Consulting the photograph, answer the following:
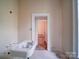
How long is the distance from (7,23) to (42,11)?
242cm

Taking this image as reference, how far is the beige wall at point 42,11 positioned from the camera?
716 centimetres

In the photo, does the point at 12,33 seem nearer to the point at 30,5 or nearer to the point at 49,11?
the point at 30,5

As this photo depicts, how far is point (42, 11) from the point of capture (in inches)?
286

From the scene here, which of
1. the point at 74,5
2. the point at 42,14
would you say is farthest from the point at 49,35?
the point at 74,5

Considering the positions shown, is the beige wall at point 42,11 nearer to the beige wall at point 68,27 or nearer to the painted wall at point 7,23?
the painted wall at point 7,23

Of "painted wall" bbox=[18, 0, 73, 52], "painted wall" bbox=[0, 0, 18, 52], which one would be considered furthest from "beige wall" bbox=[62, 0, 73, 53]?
"painted wall" bbox=[0, 0, 18, 52]

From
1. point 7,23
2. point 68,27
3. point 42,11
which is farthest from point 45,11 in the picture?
point 7,23

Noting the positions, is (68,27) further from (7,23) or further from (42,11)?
(7,23)

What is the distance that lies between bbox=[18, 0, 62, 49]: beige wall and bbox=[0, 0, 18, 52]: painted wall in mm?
512

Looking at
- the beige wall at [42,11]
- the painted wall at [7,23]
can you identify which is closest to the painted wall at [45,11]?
the beige wall at [42,11]

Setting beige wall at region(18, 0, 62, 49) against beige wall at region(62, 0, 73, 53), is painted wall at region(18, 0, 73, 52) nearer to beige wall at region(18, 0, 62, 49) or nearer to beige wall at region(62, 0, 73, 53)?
beige wall at region(18, 0, 62, 49)

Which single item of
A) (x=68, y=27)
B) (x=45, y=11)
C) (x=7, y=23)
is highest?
(x=45, y=11)

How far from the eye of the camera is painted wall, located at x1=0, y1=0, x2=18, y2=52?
5409mm

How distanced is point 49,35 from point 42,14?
1387 mm
